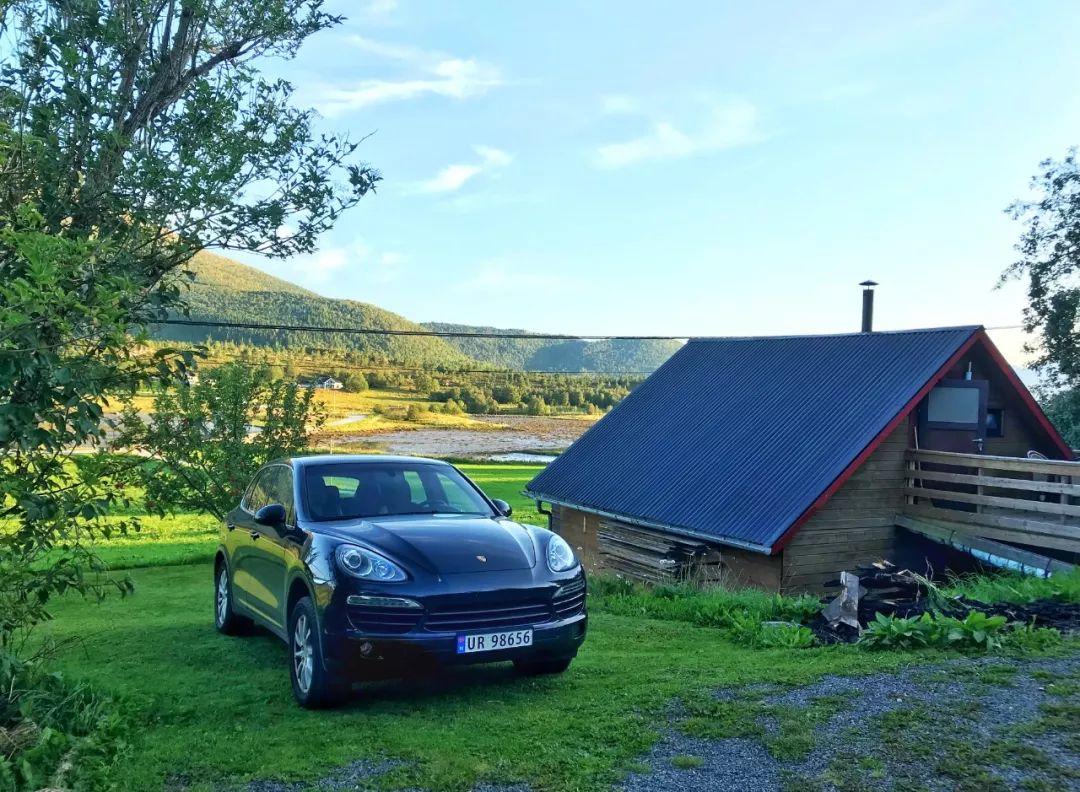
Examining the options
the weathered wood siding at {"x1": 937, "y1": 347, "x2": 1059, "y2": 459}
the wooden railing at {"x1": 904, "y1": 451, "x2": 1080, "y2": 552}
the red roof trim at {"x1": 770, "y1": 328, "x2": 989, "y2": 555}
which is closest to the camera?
the wooden railing at {"x1": 904, "y1": 451, "x2": 1080, "y2": 552}

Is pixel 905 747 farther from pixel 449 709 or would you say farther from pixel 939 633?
pixel 449 709

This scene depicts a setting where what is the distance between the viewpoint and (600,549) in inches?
747

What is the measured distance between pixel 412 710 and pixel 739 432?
1331cm

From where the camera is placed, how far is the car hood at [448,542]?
20.4ft

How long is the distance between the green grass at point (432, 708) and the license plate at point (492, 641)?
0.40 metres

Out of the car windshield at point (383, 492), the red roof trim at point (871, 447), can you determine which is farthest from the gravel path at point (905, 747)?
the red roof trim at point (871, 447)

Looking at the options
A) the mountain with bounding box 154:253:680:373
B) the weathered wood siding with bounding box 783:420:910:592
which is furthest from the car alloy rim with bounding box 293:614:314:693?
the mountain with bounding box 154:253:680:373

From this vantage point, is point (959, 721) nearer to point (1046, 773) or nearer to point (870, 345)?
point (1046, 773)

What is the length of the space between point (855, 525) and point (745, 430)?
10.9ft

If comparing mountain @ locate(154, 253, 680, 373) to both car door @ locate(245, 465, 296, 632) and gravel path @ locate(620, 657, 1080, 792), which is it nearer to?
car door @ locate(245, 465, 296, 632)

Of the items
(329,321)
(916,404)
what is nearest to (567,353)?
(329,321)

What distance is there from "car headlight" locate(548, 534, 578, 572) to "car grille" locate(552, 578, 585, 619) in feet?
0.44

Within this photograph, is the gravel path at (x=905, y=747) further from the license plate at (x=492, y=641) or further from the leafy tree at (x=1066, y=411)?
the leafy tree at (x=1066, y=411)

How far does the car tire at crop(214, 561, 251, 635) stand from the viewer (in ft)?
29.6
